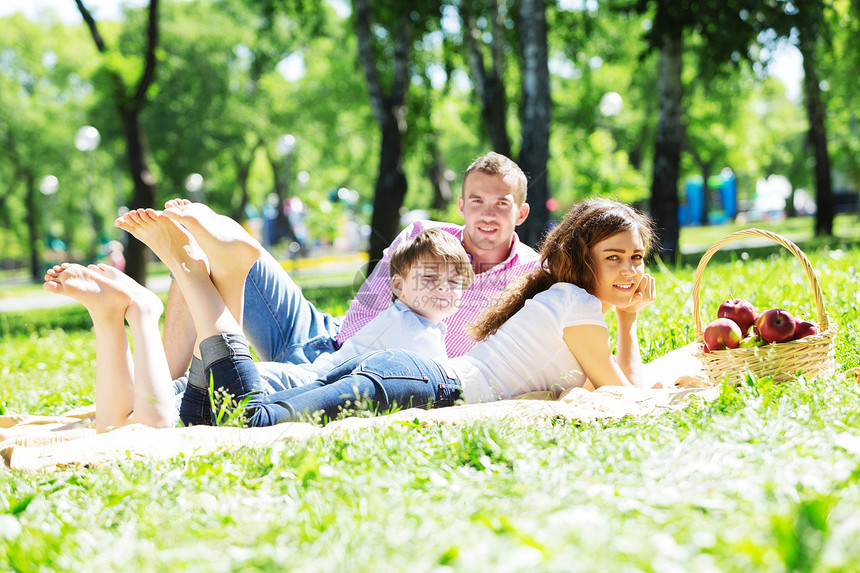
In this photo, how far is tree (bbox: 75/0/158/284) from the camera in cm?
1160

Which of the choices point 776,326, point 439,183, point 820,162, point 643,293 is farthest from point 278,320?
point 439,183

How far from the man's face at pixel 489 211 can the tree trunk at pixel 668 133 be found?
7331 mm

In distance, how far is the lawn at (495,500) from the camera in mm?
1605

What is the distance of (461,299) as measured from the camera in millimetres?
4312

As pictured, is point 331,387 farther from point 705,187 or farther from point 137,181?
point 705,187

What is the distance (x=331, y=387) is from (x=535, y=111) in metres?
7.10

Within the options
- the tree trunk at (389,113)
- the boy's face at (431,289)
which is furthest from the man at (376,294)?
the tree trunk at (389,113)

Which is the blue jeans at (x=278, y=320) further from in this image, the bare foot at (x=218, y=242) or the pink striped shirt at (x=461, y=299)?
the bare foot at (x=218, y=242)

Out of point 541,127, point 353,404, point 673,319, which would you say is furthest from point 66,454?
point 541,127

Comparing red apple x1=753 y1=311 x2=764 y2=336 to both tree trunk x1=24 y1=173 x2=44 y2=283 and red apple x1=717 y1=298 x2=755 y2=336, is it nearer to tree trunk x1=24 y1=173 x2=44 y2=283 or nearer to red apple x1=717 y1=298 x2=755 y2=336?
red apple x1=717 y1=298 x2=755 y2=336

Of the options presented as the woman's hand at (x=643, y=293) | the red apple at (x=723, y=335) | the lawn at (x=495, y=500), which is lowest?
the lawn at (x=495, y=500)

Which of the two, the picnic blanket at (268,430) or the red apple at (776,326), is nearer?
the picnic blanket at (268,430)

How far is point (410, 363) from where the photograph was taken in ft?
10.8

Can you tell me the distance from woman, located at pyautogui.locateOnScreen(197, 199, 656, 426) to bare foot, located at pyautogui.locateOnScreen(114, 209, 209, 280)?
2.07ft
